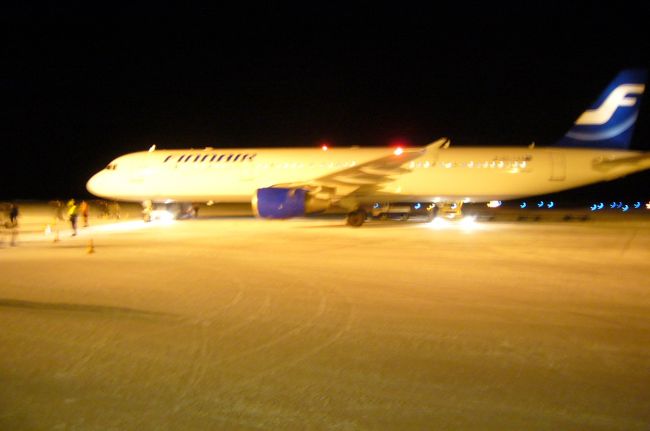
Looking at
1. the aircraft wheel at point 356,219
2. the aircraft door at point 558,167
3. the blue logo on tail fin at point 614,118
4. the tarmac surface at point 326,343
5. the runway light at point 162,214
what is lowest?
the tarmac surface at point 326,343

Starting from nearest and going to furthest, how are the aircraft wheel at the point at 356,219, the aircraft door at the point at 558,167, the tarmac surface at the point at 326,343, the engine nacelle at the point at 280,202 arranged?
the tarmac surface at the point at 326,343 < the engine nacelle at the point at 280,202 < the aircraft wheel at the point at 356,219 < the aircraft door at the point at 558,167

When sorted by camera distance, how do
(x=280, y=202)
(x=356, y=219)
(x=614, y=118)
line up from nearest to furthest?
(x=280, y=202) < (x=356, y=219) < (x=614, y=118)

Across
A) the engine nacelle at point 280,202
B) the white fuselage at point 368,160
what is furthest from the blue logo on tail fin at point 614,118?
the engine nacelle at point 280,202

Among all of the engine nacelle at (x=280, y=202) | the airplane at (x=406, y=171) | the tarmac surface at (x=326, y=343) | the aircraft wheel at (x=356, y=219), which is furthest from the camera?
the airplane at (x=406, y=171)

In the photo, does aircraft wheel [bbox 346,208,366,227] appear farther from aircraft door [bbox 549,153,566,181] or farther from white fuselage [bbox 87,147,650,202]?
aircraft door [bbox 549,153,566,181]

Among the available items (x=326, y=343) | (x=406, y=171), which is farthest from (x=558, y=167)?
(x=326, y=343)

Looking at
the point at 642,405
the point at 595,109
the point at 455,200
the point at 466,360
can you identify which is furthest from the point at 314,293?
the point at 595,109

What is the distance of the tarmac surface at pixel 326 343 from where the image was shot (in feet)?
13.5

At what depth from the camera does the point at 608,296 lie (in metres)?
8.06

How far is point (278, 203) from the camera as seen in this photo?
19.7 meters

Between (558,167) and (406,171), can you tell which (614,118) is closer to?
(558,167)

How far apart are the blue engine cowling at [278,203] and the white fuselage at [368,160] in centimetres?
230

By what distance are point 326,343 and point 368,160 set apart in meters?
17.7

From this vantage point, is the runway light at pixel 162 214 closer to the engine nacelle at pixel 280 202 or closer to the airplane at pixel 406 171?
the airplane at pixel 406 171
